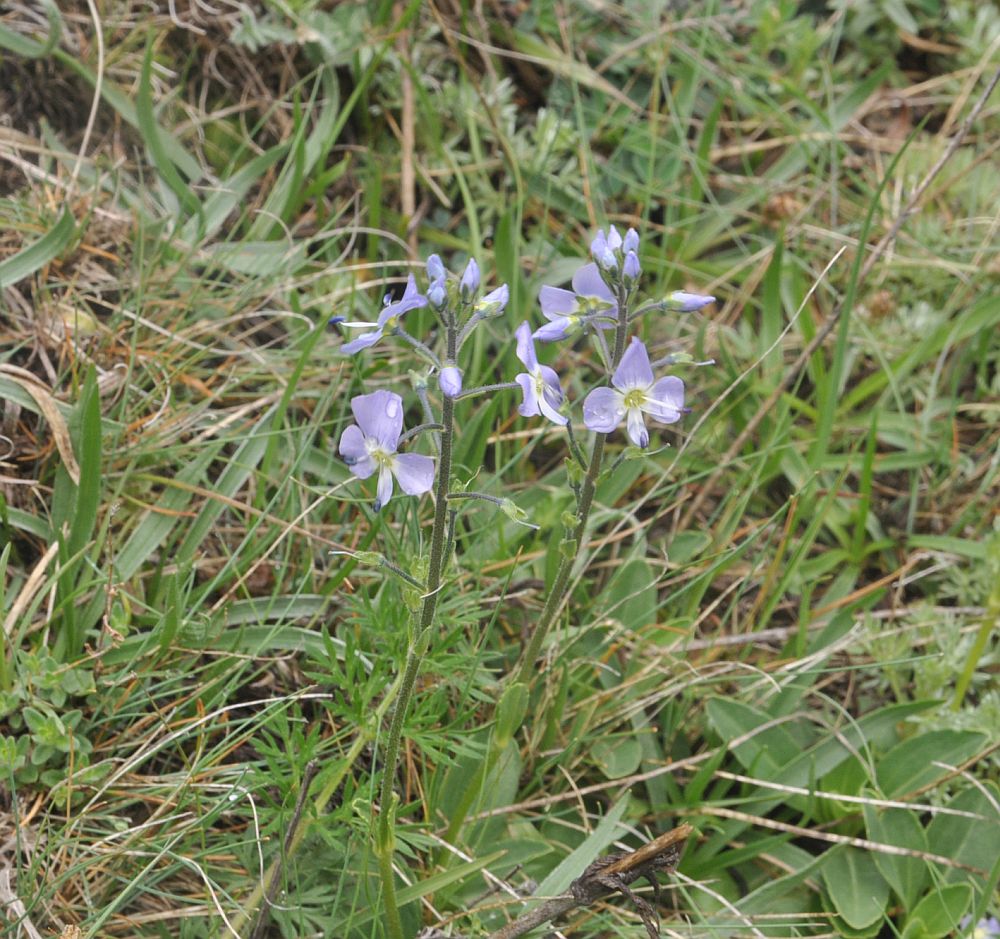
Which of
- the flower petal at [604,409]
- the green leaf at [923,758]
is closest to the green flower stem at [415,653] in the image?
the flower petal at [604,409]

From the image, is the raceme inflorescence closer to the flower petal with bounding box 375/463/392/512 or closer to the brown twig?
the flower petal with bounding box 375/463/392/512

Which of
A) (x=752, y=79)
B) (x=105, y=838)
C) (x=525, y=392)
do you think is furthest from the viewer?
(x=752, y=79)

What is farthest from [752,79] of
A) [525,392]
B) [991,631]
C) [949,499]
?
[525,392]

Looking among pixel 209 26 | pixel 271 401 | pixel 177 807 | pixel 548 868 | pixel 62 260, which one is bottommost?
pixel 548 868


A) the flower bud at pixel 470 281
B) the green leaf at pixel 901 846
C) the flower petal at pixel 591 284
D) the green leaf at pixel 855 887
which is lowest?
the green leaf at pixel 855 887

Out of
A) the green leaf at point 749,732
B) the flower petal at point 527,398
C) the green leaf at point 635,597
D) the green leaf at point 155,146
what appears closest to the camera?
the flower petal at point 527,398

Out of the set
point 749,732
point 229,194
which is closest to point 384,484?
point 749,732

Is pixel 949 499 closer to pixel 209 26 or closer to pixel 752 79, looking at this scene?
pixel 752 79

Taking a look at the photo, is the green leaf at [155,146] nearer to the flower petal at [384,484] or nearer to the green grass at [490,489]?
the green grass at [490,489]
